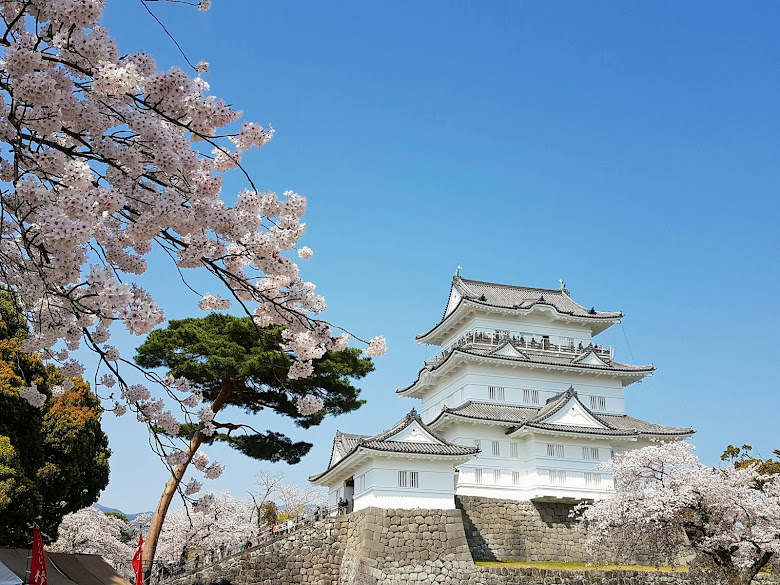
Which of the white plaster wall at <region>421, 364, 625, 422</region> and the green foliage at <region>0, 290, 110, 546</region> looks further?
the white plaster wall at <region>421, 364, 625, 422</region>

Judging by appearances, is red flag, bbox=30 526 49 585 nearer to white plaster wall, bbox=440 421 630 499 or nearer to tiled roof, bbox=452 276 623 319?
white plaster wall, bbox=440 421 630 499

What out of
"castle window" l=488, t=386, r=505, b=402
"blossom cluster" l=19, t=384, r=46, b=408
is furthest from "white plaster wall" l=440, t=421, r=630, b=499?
"blossom cluster" l=19, t=384, r=46, b=408

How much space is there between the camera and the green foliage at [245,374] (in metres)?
21.8

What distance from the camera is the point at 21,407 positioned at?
15.6 m

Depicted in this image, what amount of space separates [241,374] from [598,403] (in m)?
16.4

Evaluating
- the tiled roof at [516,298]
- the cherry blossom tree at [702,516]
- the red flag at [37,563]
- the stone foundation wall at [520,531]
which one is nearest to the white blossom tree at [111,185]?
the red flag at [37,563]

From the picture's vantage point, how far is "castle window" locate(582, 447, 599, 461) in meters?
26.5

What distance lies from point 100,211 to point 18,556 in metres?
9.82

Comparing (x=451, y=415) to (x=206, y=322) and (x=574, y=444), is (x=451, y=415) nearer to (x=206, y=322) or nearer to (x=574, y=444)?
(x=574, y=444)

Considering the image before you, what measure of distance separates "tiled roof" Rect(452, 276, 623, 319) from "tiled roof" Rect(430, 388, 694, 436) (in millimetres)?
4673

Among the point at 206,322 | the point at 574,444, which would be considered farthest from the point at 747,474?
the point at 206,322

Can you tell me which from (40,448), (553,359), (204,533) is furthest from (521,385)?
(40,448)

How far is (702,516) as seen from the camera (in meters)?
18.2

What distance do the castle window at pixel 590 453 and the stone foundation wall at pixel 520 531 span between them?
2.10m
